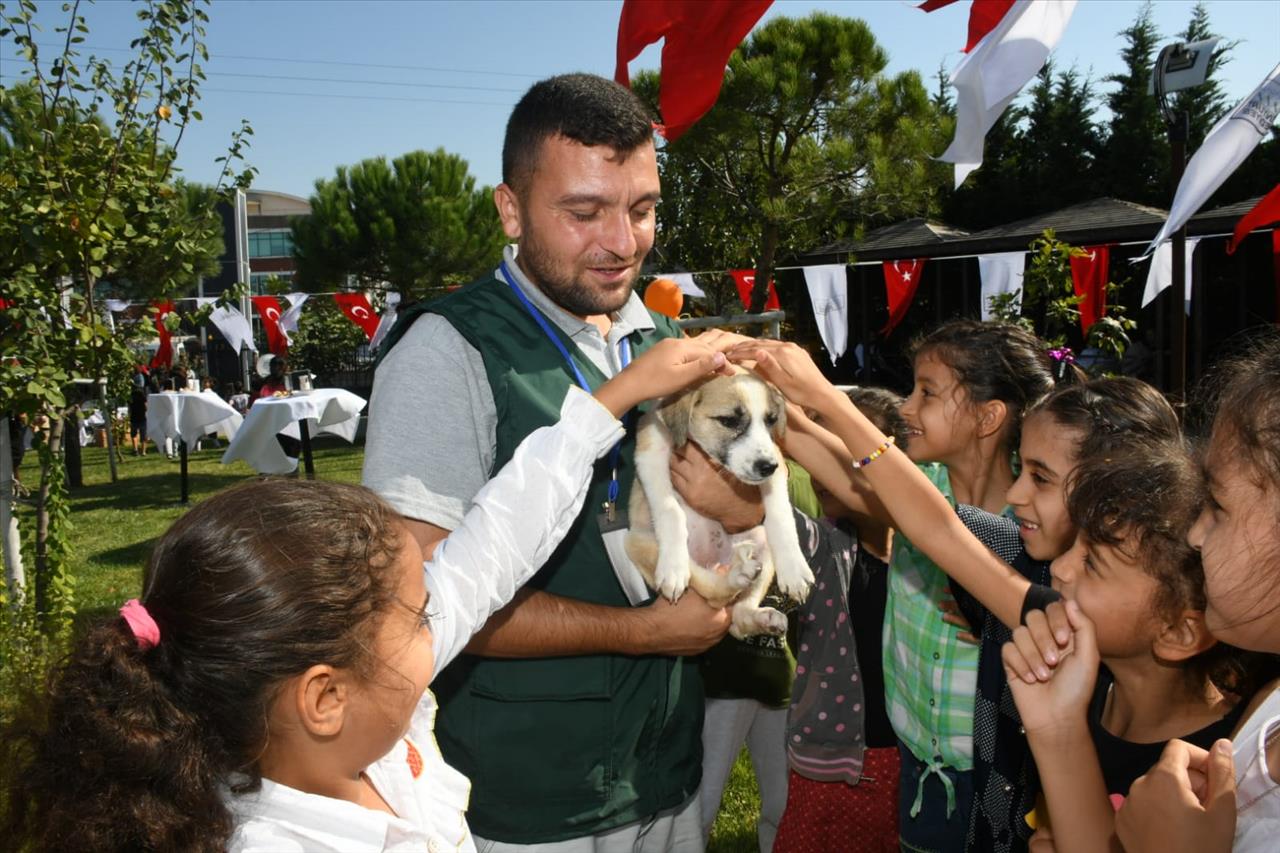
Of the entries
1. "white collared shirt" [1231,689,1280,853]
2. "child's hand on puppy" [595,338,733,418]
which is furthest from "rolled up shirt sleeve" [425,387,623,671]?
Result: "white collared shirt" [1231,689,1280,853]

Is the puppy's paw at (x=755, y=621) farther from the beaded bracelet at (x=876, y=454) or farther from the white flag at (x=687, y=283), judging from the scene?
the white flag at (x=687, y=283)

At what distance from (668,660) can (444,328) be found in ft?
2.99

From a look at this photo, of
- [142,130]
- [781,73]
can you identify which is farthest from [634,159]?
[781,73]

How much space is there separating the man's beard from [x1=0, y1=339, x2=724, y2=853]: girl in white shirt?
74 centimetres

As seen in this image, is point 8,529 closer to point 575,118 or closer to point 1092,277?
point 575,118

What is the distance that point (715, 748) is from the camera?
302 cm

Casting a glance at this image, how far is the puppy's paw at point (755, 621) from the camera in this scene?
255 centimetres

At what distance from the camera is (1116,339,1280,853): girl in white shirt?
4.34 ft

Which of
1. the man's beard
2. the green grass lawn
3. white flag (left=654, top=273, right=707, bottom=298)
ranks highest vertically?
white flag (left=654, top=273, right=707, bottom=298)

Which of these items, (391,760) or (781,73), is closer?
(391,760)

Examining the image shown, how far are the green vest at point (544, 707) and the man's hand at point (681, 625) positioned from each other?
0.07m

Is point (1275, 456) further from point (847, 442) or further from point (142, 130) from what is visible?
point (142, 130)

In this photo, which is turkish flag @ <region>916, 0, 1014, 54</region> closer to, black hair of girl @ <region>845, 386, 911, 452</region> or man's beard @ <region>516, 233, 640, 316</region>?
man's beard @ <region>516, 233, 640, 316</region>

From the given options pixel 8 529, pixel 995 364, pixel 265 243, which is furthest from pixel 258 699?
pixel 265 243
